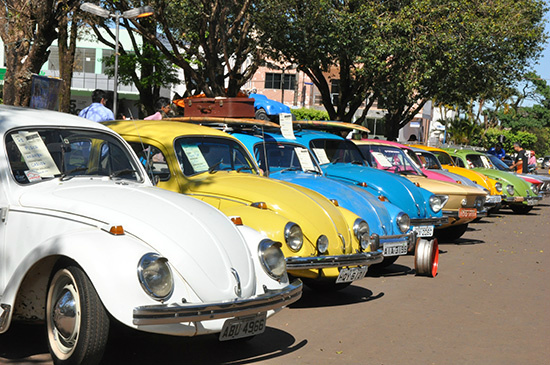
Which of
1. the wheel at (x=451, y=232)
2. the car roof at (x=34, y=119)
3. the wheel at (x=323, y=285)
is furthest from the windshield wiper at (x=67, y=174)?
the wheel at (x=451, y=232)

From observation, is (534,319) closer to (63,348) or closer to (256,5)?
(63,348)

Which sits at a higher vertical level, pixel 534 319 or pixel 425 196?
pixel 425 196

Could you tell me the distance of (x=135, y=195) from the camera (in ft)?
18.0

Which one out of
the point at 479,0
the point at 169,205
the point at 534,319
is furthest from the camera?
the point at 479,0

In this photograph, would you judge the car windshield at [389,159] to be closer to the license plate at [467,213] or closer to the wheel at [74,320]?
the license plate at [467,213]

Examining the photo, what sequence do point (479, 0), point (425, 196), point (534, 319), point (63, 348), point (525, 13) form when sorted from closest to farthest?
point (63, 348)
point (534, 319)
point (425, 196)
point (479, 0)
point (525, 13)

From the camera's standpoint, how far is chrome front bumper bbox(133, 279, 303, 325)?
4.46 metres

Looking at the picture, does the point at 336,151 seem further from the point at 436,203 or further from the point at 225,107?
the point at 225,107

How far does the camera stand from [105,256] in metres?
4.62

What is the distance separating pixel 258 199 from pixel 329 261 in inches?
41.2

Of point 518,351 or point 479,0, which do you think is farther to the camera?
point 479,0

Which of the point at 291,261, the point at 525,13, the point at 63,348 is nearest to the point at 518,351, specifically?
the point at 291,261

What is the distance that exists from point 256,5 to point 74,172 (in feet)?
62.6

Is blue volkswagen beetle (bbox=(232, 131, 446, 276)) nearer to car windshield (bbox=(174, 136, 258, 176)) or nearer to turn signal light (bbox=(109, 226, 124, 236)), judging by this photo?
car windshield (bbox=(174, 136, 258, 176))
